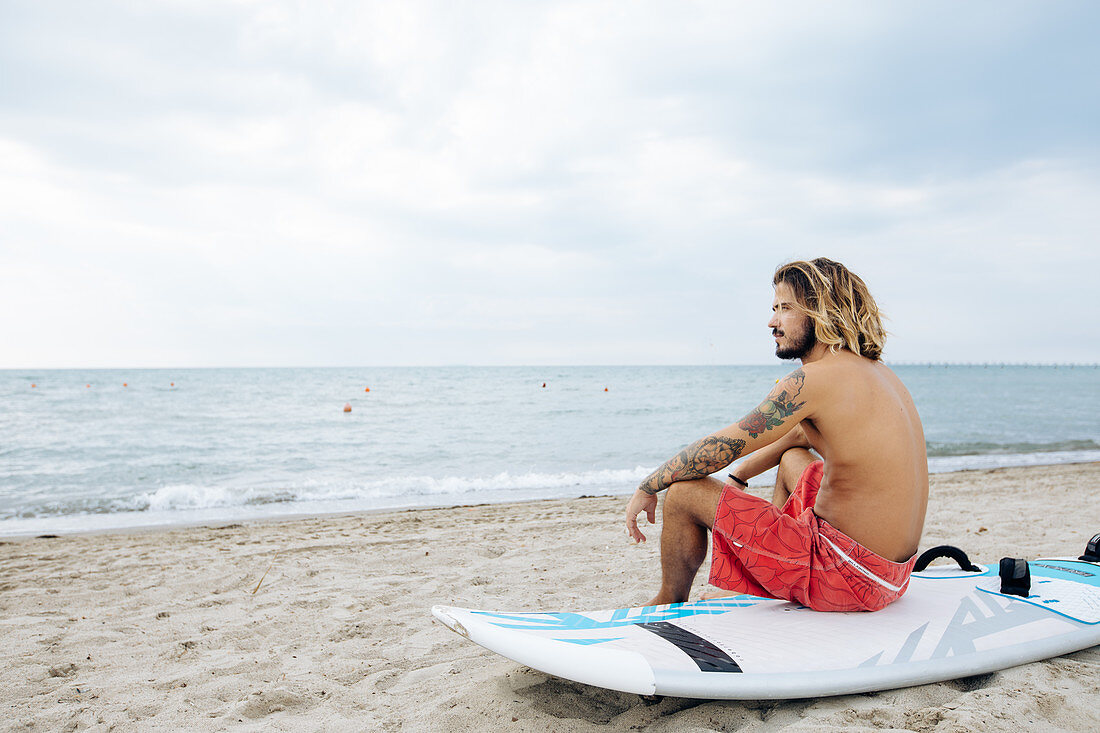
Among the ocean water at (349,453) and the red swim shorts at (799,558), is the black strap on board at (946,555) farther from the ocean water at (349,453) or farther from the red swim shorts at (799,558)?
the ocean water at (349,453)

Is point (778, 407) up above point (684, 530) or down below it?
above

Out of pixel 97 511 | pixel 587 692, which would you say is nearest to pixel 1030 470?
pixel 587 692

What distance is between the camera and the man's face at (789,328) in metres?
2.45

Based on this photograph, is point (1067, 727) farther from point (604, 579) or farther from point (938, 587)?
point (604, 579)

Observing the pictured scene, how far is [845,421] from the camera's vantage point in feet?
7.33

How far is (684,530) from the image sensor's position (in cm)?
253

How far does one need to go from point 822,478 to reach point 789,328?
0.64 metres

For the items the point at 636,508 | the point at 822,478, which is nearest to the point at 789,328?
the point at 822,478

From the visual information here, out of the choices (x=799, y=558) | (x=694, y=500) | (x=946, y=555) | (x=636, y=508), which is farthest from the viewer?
(x=946, y=555)

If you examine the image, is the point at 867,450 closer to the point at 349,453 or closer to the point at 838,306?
the point at 838,306

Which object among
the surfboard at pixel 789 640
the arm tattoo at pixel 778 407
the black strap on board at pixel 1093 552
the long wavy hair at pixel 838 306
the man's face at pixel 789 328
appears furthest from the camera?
the black strap on board at pixel 1093 552

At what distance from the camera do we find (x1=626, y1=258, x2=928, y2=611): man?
2246 mm

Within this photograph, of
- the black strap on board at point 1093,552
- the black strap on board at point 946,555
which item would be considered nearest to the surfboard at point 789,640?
the black strap on board at point 946,555

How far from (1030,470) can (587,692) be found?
33.9 feet
